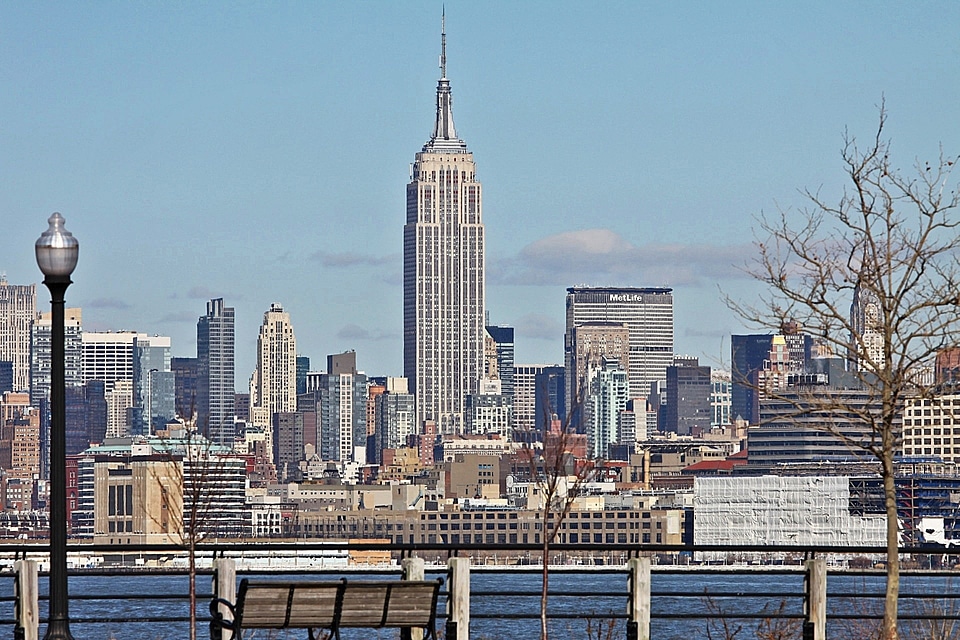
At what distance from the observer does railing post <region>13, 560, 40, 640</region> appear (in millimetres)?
12938

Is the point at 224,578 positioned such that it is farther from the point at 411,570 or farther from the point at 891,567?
the point at 891,567

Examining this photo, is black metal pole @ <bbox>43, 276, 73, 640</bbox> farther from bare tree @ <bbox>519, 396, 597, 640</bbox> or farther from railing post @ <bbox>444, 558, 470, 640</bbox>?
bare tree @ <bbox>519, 396, 597, 640</bbox>

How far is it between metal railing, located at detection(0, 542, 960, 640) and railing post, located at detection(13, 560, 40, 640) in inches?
7.3

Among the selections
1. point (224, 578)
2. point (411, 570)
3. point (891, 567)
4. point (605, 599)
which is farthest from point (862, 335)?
point (605, 599)

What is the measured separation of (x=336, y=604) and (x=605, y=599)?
49600 millimetres

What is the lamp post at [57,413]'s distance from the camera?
11.9 meters

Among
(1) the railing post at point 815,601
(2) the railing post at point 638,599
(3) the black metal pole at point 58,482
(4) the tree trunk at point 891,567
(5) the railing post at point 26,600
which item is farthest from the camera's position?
(1) the railing post at point 815,601

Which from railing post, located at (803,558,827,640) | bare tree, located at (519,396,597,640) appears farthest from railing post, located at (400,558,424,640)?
railing post, located at (803,558,827,640)

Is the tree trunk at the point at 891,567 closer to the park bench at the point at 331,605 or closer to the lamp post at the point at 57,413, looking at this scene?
the park bench at the point at 331,605

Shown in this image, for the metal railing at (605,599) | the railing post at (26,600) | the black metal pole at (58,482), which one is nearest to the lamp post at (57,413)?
the black metal pole at (58,482)

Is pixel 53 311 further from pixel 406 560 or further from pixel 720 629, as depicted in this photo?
pixel 720 629

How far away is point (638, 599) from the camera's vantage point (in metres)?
13.6

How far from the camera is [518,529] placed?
167 metres

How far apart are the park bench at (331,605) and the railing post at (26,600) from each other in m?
1.54
